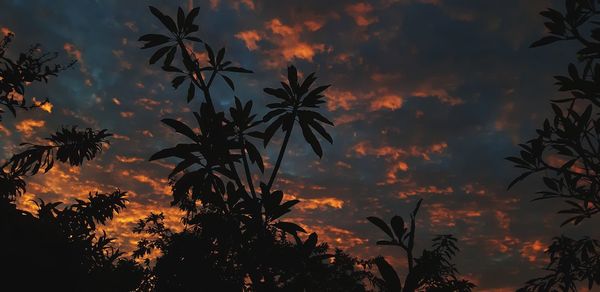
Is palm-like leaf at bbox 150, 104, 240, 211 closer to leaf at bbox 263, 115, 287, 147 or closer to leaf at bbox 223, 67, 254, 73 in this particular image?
leaf at bbox 263, 115, 287, 147

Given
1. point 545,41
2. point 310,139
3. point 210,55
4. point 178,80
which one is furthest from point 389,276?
point 545,41

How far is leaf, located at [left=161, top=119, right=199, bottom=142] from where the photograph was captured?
313cm

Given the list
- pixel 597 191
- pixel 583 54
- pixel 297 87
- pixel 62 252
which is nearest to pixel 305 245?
pixel 297 87

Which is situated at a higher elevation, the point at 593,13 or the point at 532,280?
the point at 593,13

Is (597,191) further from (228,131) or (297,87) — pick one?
(228,131)

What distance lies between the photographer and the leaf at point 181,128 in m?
3.13

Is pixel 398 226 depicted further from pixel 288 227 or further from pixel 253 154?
pixel 253 154

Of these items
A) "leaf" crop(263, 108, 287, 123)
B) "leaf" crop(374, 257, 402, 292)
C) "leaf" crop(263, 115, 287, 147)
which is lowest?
"leaf" crop(374, 257, 402, 292)

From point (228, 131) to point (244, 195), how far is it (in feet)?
3.47

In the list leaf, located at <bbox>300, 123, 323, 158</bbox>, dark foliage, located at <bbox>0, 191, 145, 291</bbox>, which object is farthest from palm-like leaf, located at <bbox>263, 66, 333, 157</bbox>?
dark foliage, located at <bbox>0, 191, 145, 291</bbox>

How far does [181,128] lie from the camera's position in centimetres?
313

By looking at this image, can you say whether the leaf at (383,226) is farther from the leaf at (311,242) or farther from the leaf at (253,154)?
the leaf at (253,154)

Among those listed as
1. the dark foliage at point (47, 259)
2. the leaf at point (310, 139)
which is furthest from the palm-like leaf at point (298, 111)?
the dark foliage at point (47, 259)

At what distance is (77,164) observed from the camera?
23.9 ft
